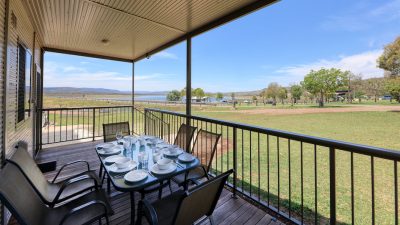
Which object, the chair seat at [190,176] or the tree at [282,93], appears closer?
the chair seat at [190,176]

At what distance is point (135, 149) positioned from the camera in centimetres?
241

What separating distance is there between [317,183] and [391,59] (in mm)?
15733

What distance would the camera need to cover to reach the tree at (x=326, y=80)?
25.9 meters

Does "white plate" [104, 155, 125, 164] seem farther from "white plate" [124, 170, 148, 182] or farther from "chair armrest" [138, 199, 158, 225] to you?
"chair armrest" [138, 199, 158, 225]

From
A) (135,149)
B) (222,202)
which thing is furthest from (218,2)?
(222,202)

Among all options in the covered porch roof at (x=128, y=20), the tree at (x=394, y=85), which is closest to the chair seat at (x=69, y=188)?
the covered porch roof at (x=128, y=20)

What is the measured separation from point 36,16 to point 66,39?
4.11ft

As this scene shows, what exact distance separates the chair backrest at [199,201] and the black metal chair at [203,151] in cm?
74

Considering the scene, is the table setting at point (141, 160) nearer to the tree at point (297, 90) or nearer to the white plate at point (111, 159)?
the white plate at point (111, 159)

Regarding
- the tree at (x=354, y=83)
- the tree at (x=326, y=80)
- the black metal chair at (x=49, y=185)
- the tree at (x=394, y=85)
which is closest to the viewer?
the black metal chair at (x=49, y=185)

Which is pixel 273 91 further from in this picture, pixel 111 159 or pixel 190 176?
pixel 111 159

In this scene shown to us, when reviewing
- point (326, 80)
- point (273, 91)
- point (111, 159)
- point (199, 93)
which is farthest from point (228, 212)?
point (273, 91)

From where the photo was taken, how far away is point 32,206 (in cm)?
132

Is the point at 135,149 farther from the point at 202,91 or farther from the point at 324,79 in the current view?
the point at 202,91
